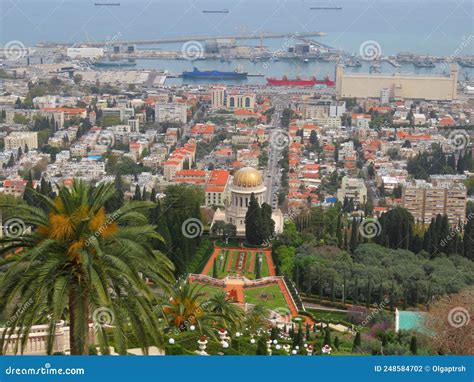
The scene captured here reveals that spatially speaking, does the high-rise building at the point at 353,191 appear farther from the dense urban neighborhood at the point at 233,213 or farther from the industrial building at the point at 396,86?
the industrial building at the point at 396,86

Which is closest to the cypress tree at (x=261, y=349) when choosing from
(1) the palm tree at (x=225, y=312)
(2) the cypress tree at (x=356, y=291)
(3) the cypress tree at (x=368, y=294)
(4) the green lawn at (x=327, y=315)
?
(1) the palm tree at (x=225, y=312)

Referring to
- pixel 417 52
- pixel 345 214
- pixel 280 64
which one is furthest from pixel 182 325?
pixel 280 64

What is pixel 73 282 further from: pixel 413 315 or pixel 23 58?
pixel 23 58

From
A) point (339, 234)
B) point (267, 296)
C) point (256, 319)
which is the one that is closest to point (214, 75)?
point (339, 234)

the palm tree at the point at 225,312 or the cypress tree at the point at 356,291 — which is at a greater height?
the palm tree at the point at 225,312

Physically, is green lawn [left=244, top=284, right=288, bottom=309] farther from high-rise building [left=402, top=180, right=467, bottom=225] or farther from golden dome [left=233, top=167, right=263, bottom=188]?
Result: high-rise building [left=402, top=180, right=467, bottom=225]

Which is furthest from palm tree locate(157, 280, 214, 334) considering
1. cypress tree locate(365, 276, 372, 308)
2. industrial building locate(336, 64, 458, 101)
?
industrial building locate(336, 64, 458, 101)
